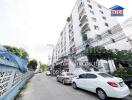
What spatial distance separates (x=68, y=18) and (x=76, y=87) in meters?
35.5

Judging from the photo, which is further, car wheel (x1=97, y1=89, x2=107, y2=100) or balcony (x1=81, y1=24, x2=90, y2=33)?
balcony (x1=81, y1=24, x2=90, y2=33)

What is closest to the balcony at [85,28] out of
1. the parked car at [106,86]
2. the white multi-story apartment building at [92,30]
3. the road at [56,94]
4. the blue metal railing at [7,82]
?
the white multi-story apartment building at [92,30]

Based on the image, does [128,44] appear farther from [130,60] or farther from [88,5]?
[88,5]

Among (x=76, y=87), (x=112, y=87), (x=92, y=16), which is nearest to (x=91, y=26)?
(x=92, y=16)

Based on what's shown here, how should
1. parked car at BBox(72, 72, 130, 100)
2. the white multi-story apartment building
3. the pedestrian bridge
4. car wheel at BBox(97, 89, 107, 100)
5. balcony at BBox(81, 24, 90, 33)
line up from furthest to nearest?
balcony at BBox(81, 24, 90, 33) < the white multi-story apartment building < car wheel at BBox(97, 89, 107, 100) < parked car at BBox(72, 72, 130, 100) < the pedestrian bridge

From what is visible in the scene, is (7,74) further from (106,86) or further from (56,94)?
(106,86)

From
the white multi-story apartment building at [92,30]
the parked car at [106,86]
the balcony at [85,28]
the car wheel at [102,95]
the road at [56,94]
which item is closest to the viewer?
the parked car at [106,86]

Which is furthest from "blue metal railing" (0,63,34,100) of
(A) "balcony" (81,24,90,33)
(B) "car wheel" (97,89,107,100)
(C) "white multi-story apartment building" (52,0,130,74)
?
(A) "balcony" (81,24,90,33)

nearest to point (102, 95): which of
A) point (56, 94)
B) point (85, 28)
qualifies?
point (56, 94)

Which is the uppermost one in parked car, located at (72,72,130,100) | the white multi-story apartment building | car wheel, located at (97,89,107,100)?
the white multi-story apartment building

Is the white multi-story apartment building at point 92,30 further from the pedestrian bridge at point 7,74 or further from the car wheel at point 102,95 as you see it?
the pedestrian bridge at point 7,74

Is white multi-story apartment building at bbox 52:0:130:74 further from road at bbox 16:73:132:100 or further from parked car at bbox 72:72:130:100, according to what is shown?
parked car at bbox 72:72:130:100

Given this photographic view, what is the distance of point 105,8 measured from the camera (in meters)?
35.8

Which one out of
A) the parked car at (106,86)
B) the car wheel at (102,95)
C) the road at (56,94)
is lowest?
the road at (56,94)
